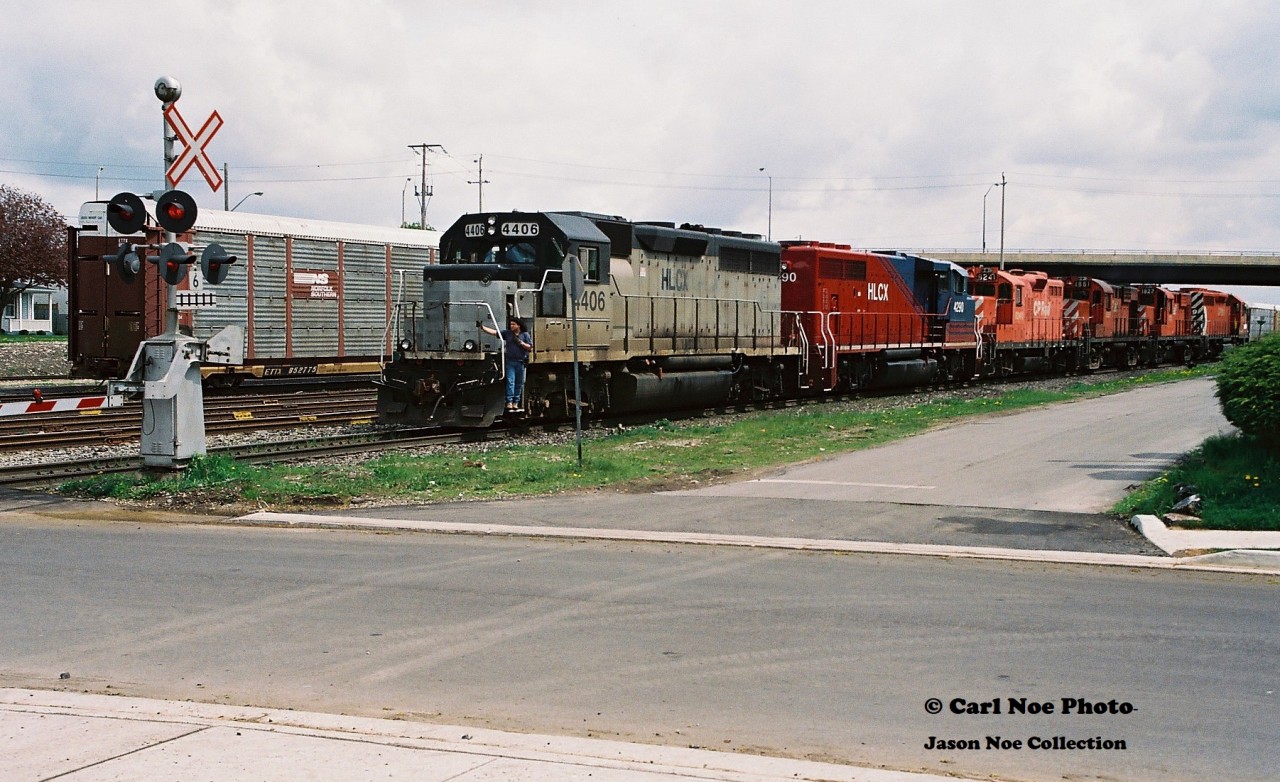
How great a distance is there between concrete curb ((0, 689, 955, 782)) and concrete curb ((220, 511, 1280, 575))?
526 cm

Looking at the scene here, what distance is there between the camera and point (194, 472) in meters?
14.2

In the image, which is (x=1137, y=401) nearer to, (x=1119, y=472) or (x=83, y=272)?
(x=1119, y=472)

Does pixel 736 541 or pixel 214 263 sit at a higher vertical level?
pixel 214 263

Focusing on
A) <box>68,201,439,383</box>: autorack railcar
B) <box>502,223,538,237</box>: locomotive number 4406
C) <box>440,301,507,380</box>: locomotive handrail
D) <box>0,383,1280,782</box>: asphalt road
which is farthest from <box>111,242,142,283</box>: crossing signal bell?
<box>68,201,439,383</box>: autorack railcar

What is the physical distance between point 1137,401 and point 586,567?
20157 mm

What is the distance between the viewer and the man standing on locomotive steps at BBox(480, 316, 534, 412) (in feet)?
64.0

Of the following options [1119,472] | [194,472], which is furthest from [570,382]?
[1119,472]

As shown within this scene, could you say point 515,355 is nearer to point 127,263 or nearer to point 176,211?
point 176,211

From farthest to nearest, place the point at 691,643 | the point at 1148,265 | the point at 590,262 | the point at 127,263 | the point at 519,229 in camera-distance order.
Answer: the point at 1148,265
the point at 590,262
the point at 519,229
the point at 127,263
the point at 691,643

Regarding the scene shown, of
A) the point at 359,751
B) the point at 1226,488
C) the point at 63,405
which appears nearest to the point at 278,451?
the point at 63,405

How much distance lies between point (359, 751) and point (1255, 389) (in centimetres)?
1106

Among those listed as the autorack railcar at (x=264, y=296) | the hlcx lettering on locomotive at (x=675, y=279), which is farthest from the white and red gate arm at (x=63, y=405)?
the hlcx lettering on locomotive at (x=675, y=279)

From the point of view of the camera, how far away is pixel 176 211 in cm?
1380

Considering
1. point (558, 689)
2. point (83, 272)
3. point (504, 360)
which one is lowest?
point (558, 689)
